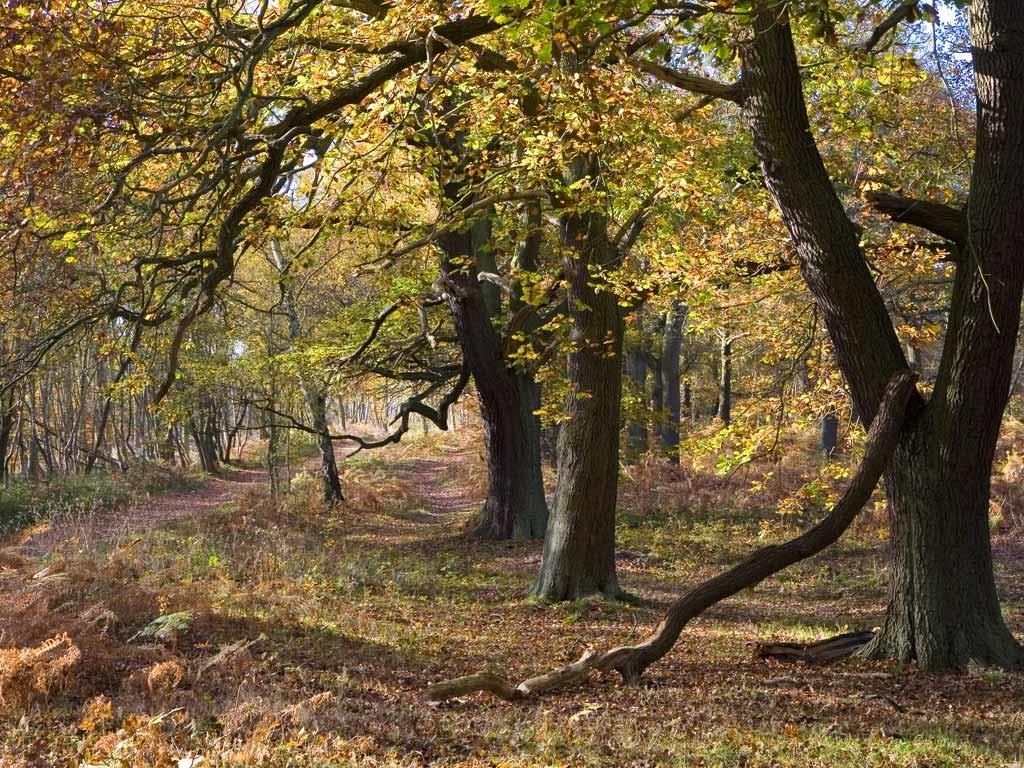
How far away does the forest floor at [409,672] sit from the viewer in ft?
17.0

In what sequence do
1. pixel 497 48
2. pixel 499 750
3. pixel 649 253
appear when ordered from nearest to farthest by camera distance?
pixel 499 750 → pixel 497 48 → pixel 649 253

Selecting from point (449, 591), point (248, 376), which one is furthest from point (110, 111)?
point (248, 376)

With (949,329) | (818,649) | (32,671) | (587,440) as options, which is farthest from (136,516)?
(949,329)

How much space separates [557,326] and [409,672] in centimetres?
530

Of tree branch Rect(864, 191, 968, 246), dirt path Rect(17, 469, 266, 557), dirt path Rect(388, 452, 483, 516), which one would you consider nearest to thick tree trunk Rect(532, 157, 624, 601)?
tree branch Rect(864, 191, 968, 246)

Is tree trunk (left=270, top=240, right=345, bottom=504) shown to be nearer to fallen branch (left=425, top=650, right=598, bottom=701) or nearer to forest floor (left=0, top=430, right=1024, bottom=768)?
forest floor (left=0, top=430, right=1024, bottom=768)

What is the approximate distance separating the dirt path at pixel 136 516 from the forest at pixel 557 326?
905 mm

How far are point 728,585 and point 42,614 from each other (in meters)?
5.79

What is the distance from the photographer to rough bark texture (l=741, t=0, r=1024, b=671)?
281 inches

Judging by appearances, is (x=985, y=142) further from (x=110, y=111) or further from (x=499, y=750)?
(x=110, y=111)

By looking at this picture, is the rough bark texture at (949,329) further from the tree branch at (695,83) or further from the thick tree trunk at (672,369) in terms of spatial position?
the thick tree trunk at (672,369)

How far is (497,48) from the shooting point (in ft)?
32.0

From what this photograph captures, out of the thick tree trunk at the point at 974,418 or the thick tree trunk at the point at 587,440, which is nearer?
the thick tree trunk at the point at 974,418

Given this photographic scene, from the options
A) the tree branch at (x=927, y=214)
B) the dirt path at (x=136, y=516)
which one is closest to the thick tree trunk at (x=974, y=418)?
the tree branch at (x=927, y=214)
